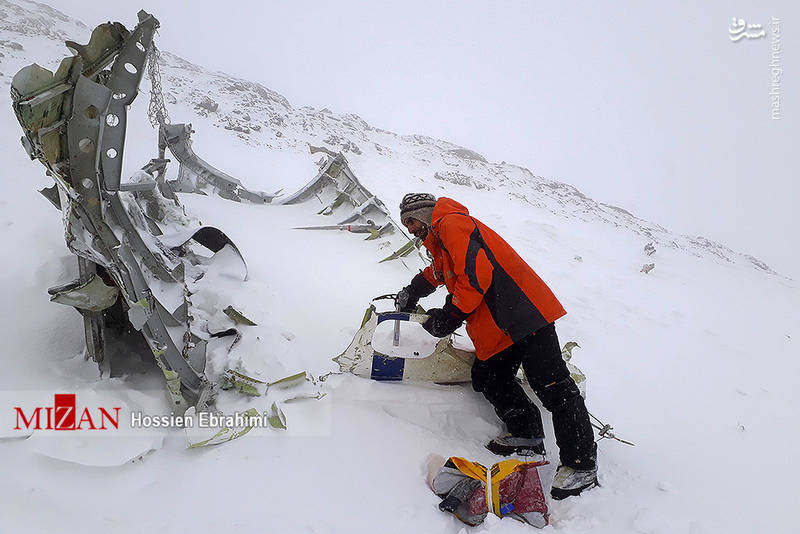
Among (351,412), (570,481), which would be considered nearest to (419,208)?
(351,412)

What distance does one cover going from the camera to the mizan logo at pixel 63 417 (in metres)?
2.18

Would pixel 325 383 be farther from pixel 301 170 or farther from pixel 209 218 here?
pixel 301 170

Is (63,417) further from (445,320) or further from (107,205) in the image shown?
(445,320)

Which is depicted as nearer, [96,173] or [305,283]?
[96,173]

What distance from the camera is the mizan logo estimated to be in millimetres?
2182

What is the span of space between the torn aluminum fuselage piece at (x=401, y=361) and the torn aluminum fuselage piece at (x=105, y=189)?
3.26 feet

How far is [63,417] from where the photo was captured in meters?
2.28

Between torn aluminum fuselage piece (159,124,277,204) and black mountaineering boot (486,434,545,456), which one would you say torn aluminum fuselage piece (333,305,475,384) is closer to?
black mountaineering boot (486,434,545,456)

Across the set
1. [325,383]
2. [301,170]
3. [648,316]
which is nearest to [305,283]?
[325,383]

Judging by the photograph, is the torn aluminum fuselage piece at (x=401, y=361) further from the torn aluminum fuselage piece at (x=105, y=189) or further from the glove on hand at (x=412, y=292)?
the torn aluminum fuselage piece at (x=105, y=189)

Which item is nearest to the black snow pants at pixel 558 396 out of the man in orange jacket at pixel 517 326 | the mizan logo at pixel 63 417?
the man in orange jacket at pixel 517 326

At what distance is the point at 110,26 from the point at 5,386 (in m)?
2.11

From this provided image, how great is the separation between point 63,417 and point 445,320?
233cm

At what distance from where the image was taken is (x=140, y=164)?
8398 mm
